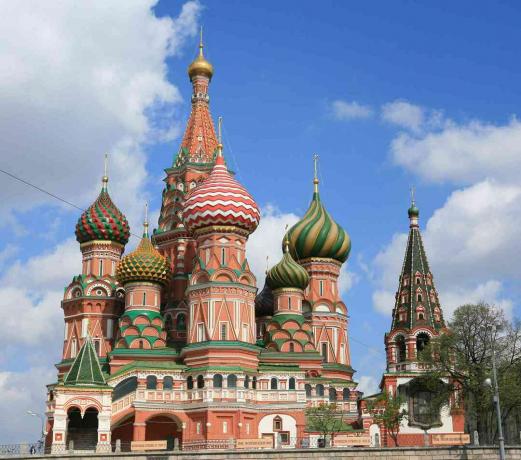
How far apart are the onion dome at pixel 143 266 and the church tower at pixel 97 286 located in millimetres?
2391

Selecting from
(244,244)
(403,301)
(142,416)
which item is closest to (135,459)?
(142,416)

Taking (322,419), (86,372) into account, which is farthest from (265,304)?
(86,372)

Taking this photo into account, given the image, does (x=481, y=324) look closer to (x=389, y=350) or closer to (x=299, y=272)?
(x=389, y=350)

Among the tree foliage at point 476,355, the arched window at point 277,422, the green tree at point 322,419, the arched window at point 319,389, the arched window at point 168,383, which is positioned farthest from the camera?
the arched window at point 319,389

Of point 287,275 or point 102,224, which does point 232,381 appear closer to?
point 287,275

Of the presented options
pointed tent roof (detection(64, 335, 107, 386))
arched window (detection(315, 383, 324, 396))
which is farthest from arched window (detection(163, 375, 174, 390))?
arched window (detection(315, 383, 324, 396))

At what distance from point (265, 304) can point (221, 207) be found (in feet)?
30.6

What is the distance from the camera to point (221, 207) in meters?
48.4

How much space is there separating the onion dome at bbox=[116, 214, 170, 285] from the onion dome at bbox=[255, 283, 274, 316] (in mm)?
6835

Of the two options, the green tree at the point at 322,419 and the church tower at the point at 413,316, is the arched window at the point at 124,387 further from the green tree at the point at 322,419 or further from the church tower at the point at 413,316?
the church tower at the point at 413,316

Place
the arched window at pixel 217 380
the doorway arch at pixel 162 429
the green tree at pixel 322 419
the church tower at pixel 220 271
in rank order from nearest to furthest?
the green tree at pixel 322 419, the arched window at pixel 217 380, the doorway arch at pixel 162 429, the church tower at pixel 220 271

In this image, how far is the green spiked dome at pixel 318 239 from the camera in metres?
56.8

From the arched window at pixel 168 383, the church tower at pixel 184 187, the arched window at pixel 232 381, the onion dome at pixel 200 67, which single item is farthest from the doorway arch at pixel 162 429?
the onion dome at pixel 200 67

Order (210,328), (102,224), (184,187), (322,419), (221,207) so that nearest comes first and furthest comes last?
(322,419), (210,328), (221,207), (102,224), (184,187)
